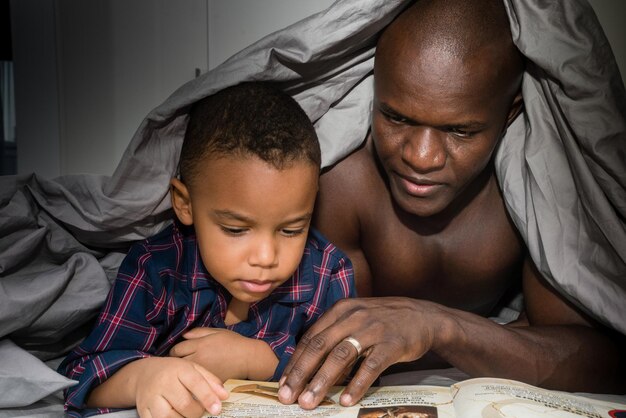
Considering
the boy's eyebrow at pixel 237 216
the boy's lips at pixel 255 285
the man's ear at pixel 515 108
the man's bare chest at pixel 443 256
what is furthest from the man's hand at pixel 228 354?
the man's ear at pixel 515 108

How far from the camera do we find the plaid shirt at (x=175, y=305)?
3.17 ft

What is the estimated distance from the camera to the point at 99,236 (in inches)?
45.2

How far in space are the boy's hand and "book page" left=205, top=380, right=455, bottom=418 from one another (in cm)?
3

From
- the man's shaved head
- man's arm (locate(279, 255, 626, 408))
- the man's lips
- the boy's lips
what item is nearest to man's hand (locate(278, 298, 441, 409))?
man's arm (locate(279, 255, 626, 408))

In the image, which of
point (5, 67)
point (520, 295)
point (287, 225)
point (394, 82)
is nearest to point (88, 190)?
point (287, 225)

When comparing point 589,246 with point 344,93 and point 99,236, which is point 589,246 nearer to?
point 344,93

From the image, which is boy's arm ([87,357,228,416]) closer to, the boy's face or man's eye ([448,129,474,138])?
the boy's face

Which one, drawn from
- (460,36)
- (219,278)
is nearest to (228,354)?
(219,278)

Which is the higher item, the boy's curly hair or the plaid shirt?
the boy's curly hair

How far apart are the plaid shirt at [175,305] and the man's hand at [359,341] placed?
16 cm

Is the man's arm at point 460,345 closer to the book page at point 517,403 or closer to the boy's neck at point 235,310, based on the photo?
the book page at point 517,403

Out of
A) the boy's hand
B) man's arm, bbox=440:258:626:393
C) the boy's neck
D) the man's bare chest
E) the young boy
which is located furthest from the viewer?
the man's bare chest

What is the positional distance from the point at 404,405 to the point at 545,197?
48 centimetres

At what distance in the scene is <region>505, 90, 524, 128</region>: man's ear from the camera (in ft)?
3.82
